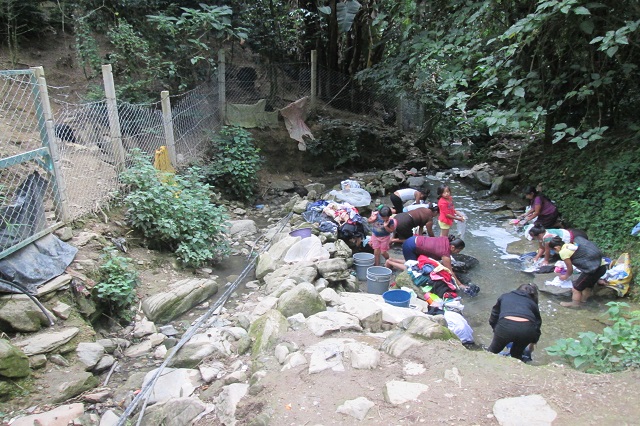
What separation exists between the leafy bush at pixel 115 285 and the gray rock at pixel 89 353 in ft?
2.07

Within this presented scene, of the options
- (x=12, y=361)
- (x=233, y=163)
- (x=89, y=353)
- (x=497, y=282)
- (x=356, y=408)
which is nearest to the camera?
(x=356, y=408)

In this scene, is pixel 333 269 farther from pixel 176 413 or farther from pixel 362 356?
pixel 176 413

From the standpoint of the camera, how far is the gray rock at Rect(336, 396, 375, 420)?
9.48 feet

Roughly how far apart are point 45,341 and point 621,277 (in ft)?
20.4

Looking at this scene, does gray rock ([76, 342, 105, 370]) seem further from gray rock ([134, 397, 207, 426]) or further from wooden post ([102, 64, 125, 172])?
wooden post ([102, 64, 125, 172])

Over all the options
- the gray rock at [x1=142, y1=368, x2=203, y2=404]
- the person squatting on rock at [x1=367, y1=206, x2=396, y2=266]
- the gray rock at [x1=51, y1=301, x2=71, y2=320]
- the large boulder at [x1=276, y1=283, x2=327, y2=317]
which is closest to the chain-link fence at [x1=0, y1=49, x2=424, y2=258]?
the gray rock at [x1=51, y1=301, x2=71, y2=320]

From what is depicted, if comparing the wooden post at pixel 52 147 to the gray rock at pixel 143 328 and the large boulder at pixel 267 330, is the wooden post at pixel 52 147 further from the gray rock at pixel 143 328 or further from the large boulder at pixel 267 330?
the large boulder at pixel 267 330

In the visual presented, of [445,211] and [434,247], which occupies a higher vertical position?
[445,211]


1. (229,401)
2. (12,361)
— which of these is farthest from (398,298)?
(12,361)

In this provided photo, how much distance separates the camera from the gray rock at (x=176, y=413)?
309 cm

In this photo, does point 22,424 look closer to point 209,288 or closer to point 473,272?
point 209,288

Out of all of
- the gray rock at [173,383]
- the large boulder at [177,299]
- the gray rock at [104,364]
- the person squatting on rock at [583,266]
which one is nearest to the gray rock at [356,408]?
the gray rock at [173,383]

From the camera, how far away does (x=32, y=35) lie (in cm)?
937

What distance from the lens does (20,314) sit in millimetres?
3723
